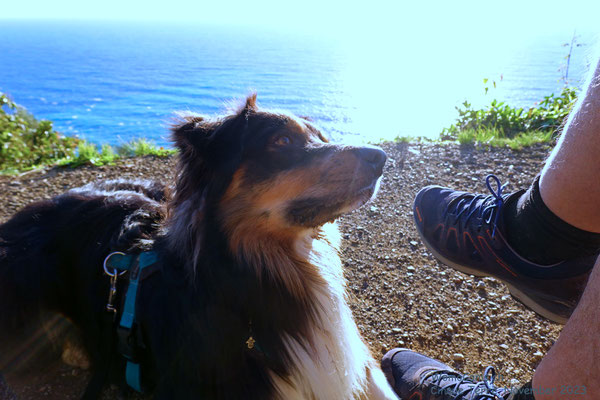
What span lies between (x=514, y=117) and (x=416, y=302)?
573 centimetres

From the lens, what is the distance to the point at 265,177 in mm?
2057

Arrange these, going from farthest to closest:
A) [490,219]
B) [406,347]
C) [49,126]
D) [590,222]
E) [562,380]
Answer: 1. [49,126]
2. [406,347]
3. [490,219]
4. [590,222]
5. [562,380]

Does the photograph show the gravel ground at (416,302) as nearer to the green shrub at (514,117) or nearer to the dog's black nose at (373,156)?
the dog's black nose at (373,156)

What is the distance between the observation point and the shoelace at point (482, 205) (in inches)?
91.4

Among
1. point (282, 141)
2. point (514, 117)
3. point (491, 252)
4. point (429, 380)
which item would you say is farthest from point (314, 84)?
point (429, 380)

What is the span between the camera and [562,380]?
3.97 feet

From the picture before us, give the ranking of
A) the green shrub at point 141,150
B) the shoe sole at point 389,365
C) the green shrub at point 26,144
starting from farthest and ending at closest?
the green shrub at point 141,150, the green shrub at point 26,144, the shoe sole at point 389,365

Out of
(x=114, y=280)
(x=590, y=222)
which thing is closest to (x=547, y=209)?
→ (x=590, y=222)

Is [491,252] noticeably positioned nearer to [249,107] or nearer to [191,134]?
[249,107]

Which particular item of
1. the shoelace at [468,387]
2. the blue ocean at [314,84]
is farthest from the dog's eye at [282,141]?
the blue ocean at [314,84]

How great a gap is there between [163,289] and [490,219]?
197cm

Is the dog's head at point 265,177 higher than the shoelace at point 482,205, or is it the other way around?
the dog's head at point 265,177

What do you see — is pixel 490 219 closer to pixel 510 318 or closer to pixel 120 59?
pixel 510 318

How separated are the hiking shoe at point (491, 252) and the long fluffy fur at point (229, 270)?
29.5 inches
